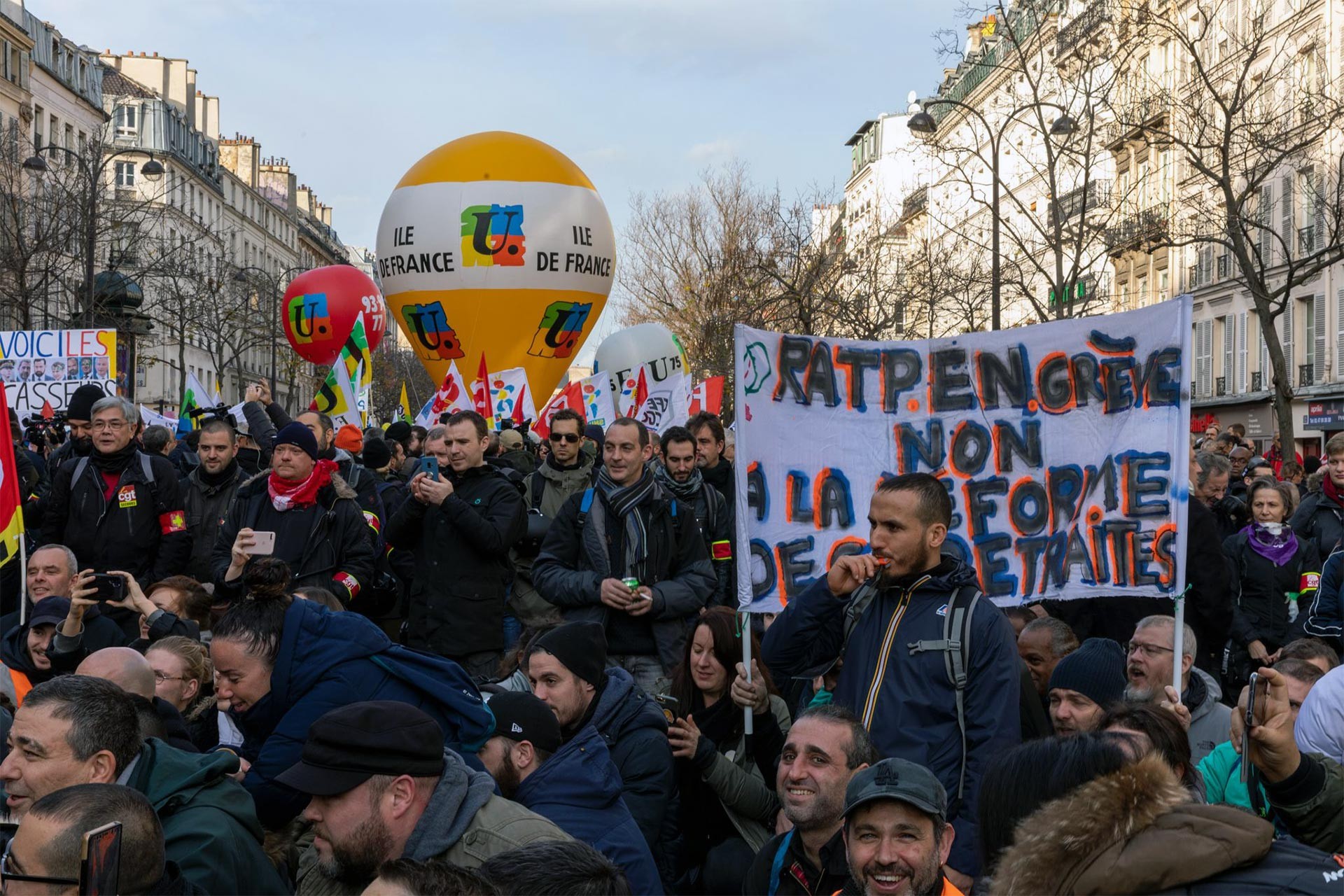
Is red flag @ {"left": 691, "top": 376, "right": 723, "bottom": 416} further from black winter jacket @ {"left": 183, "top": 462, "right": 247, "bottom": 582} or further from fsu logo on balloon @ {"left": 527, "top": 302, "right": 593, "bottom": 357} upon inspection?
black winter jacket @ {"left": 183, "top": 462, "right": 247, "bottom": 582}

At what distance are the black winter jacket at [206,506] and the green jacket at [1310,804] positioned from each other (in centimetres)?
683

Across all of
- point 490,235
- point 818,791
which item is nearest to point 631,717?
point 818,791

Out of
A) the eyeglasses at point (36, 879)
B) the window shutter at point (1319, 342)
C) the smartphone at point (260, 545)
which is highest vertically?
the window shutter at point (1319, 342)

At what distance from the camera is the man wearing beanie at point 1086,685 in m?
5.29

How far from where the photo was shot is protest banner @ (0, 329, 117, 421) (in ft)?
47.8

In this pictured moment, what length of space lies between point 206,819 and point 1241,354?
1750 inches

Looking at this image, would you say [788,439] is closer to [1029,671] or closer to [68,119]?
[1029,671]

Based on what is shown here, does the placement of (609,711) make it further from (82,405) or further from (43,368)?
(43,368)

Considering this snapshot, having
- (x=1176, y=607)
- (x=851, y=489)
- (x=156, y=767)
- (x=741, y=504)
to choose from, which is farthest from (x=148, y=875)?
(x=1176, y=607)

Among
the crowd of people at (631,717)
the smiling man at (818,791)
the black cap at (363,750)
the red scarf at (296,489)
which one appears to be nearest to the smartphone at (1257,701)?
the crowd of people at (631,717)

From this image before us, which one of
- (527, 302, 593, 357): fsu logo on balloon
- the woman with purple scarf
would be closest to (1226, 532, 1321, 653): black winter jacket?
the woman with purple scarf

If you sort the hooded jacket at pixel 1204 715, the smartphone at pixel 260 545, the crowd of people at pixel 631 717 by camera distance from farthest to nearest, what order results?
1. the smartphone at pixel 260 545
2. the hooded jacket at pixel 1204 715
3. the crowd of people at pixel 631 717

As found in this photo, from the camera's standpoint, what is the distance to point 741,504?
5828mm

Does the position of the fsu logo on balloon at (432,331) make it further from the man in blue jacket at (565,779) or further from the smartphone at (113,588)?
the man in blue jacket at (565,779)
